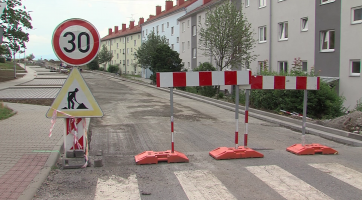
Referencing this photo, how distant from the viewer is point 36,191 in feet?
14.5

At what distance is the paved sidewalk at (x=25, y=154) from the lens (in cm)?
448

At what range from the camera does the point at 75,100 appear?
18.2 feet

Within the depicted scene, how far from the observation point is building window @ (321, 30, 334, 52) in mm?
20550

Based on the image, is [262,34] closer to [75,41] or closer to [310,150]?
[310,150]

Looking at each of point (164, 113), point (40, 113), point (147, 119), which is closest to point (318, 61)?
point (164, 113)

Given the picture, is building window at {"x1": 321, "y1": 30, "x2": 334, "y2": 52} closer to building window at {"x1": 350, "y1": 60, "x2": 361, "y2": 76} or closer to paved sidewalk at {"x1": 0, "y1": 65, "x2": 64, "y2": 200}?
building window at {"x1": 350, "y1": 60, "x2": 361, "y2": 76}

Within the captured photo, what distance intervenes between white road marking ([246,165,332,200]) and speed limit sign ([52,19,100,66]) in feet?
11.2

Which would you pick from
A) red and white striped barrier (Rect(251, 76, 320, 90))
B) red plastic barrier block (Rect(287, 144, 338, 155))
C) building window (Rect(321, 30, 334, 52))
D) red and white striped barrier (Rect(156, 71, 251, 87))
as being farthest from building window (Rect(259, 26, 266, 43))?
red and white striped barrier (Rect(156, 71, 251, 87))

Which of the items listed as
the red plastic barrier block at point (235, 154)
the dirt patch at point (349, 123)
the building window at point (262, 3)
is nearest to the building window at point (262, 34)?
the building window at point (262, 3)

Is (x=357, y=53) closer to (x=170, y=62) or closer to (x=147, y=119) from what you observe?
(x=147, y=119)

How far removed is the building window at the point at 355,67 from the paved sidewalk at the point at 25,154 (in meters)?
16.3

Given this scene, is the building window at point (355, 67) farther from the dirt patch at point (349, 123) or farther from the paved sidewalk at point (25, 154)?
the paved sidewalk at point (25, 154)

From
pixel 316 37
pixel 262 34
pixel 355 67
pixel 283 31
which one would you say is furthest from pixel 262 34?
pixel 355 67

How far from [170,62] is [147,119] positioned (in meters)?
22.3
